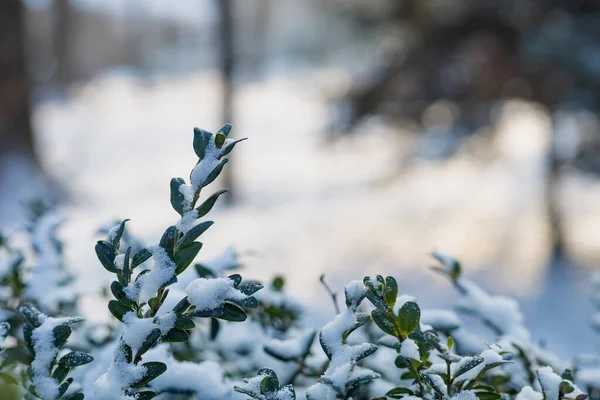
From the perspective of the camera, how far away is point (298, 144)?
33.2ft

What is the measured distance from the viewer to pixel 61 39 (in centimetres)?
1133

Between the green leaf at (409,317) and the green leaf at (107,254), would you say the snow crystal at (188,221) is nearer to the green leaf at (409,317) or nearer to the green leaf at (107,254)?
the green leaf at (107,254)

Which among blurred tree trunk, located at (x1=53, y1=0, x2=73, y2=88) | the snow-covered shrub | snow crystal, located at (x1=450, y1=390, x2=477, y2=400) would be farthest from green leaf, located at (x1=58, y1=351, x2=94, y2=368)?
blurred tree trunk, located at (x1=53, y1=0, x2=73, y2=88)

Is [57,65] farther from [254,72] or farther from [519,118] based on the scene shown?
[519,118]

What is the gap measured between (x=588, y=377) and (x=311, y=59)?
21.1m

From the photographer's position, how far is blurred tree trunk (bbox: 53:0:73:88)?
10969 millimetres

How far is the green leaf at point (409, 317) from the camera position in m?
0.53

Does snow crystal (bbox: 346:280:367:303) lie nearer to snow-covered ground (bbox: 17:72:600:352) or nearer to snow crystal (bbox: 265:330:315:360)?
snow crystal (bbox: 265:330:315:360)

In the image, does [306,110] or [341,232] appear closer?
[341,232]

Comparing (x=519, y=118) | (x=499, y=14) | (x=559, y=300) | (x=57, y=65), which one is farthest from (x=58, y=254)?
(x=57, y=65)

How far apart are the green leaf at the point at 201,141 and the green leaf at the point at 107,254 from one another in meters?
0.11

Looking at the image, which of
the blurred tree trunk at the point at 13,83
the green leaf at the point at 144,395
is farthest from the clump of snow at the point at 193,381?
the blurred tree trunk at the point at 13,83

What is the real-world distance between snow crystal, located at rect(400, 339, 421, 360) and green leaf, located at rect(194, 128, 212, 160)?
0.77 ft

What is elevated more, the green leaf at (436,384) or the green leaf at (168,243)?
the green leaf at (168,243)
